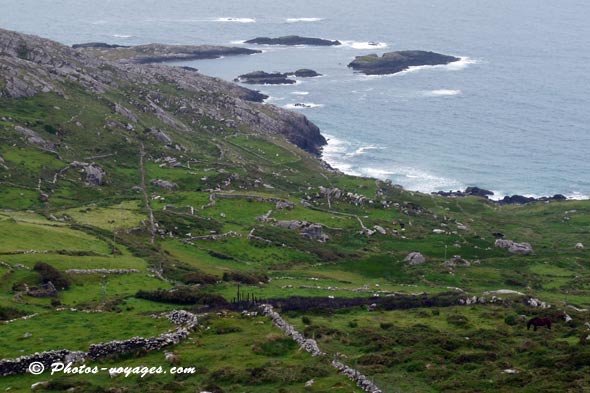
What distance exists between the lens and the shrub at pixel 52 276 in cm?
6116

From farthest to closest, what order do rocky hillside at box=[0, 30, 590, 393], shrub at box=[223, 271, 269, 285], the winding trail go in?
the winding trail → shrub at box=[223, 271, 269, 285] → rocky hillside at box=[0, 30, 590, 393]

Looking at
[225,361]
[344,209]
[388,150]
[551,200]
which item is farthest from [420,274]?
[388,150]

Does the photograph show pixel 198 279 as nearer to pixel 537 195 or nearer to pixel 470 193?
pixel 470 193

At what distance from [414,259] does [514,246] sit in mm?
17087

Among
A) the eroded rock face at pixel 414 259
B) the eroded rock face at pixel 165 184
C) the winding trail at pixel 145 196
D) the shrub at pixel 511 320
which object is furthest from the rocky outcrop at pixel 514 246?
the eroded rock face at pixel 165 184

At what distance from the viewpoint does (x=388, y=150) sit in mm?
183250

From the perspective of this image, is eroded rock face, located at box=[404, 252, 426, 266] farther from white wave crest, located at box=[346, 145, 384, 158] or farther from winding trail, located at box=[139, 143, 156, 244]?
white wave crest, located at box=[346, 145, 384, 158]

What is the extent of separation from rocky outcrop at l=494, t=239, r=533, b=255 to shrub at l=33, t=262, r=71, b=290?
196 ft

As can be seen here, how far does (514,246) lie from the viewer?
10100cm

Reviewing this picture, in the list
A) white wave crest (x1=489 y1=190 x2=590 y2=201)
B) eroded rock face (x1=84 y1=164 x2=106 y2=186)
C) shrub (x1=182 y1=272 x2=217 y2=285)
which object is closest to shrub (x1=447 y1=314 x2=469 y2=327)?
shrub (x1=182 y1=272 x2=217 y2=285)

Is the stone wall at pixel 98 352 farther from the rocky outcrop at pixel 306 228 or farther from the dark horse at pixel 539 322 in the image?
the rocky outcrop at pixel 306 228

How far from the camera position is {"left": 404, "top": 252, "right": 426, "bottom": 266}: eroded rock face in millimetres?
91500

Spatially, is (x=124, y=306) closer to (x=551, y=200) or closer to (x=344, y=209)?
(x=344, y=209)

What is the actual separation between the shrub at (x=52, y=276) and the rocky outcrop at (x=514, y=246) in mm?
59716
